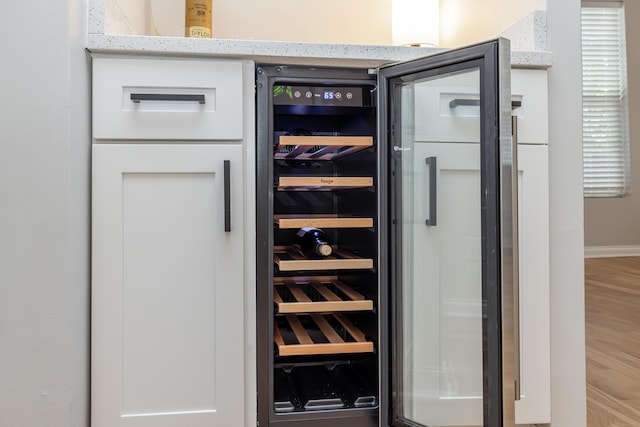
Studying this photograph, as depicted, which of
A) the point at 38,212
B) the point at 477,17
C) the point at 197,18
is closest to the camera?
the point at 38,212

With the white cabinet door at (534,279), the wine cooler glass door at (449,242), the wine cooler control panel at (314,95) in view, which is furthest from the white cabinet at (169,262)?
the white cabinet door at (534,279)

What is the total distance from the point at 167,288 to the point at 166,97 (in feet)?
1.56

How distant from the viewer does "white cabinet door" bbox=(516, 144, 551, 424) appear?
1.45 meters

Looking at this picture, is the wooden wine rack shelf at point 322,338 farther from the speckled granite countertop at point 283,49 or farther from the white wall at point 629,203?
the white wall at point 629,203

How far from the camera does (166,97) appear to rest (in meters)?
1.32

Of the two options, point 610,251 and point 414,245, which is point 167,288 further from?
point 610,251

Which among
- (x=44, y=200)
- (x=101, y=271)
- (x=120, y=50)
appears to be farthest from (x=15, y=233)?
(x=120, y=50)

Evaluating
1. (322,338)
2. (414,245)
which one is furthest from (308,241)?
(414,245)

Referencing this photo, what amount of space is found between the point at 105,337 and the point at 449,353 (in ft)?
2.78

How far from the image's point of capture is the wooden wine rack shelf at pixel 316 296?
146 cm

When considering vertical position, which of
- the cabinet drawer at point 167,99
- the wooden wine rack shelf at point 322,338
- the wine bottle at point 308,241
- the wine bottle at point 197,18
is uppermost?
the wine bottle at point 197,18

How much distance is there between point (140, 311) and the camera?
133 centimetres

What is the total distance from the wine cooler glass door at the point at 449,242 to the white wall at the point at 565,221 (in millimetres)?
358

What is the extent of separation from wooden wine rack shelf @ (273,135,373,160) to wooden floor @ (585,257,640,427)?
1.08 metres
